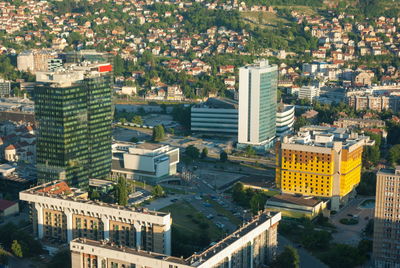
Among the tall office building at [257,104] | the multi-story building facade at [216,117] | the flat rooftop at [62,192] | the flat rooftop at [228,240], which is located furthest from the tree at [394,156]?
the flat rooftop at [62,192]

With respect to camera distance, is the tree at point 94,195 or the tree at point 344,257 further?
the tree at point 94,195

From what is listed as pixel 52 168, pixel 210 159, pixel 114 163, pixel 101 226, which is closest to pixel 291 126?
pixel 210 159

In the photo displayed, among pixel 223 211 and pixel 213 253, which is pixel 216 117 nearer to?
pixel 223 211

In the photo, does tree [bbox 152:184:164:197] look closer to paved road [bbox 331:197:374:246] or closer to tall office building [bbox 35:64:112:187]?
tall office building [bbox 35:64:112:187]

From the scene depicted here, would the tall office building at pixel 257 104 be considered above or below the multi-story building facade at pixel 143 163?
above

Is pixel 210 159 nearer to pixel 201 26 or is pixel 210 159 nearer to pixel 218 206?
pixel 218 206

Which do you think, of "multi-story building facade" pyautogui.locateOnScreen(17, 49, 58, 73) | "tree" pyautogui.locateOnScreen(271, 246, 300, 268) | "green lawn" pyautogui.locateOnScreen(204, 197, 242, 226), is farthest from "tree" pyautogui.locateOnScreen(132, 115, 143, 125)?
"tree" pyautogui.locateOnScreen(271, 246, 300, 268)

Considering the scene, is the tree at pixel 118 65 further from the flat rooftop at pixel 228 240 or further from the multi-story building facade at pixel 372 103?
the flat rooftop at pixel 228 240
